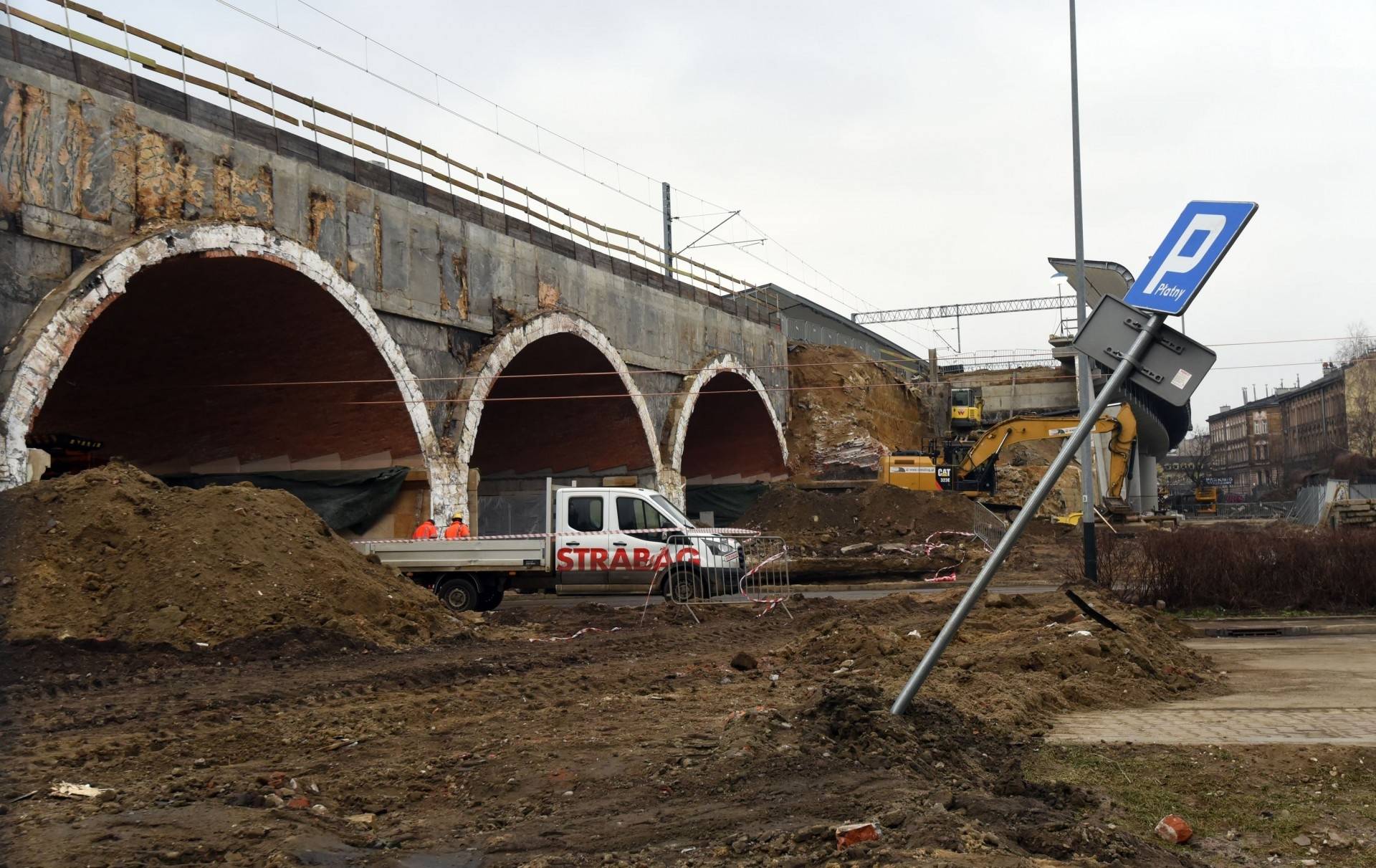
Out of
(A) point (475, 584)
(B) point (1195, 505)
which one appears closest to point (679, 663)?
(A) point (475, 584)

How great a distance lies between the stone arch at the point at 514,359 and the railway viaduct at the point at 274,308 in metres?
0.06

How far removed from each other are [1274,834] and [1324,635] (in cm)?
981

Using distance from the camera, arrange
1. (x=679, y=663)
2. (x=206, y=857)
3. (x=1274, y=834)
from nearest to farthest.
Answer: (x=206, y=857) → (x=1274, y=834) → (x=679, y=663)

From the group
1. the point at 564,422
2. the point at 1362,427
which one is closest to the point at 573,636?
the point at 564,422

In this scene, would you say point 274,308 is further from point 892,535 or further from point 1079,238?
point 892,535

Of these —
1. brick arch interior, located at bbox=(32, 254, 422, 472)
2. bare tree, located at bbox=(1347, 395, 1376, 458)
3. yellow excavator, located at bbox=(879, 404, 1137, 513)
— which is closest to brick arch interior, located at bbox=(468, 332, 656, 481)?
brick arch interior, located at bbox=(32, 254, 422, 472)

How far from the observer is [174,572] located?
11.7m

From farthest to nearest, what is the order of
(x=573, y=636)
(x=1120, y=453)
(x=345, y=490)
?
(x=1120, y=453) < (x=345, y=490) < (x=573, y=636)

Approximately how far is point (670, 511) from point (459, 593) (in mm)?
3644

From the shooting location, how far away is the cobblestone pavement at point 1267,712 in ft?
23.5

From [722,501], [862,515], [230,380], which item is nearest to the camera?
[230,380]

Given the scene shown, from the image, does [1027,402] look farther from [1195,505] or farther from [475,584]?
[475,584]

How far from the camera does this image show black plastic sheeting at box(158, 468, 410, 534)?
2059 centimetres

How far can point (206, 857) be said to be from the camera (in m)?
4.63
